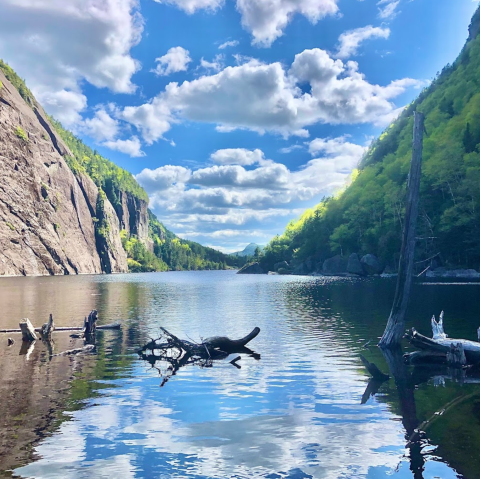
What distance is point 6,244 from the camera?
14025 cm

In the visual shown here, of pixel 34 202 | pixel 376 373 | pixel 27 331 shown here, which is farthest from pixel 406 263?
pixel 34 202

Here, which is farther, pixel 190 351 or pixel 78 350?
pixel 78 350

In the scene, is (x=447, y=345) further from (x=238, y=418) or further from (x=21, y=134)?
(x=21, y=134)

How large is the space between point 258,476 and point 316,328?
77.1 ft

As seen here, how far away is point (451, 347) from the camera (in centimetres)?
2019

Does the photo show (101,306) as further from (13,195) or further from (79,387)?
(13,195)

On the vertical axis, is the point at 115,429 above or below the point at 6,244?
below

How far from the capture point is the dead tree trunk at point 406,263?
79.1 feet

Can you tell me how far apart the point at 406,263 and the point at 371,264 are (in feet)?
299

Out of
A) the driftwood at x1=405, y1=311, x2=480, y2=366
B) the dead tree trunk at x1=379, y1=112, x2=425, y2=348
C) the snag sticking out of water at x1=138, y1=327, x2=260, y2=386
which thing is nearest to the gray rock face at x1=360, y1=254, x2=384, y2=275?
the dead tree trunk at x1=379, y1=112, x2=425, y2=348

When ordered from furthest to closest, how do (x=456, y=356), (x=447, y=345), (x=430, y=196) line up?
(x=430, y=196)
(x=447, y=345)
(x=456, y=356)

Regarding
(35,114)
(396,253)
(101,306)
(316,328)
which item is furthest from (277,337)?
(35,114)

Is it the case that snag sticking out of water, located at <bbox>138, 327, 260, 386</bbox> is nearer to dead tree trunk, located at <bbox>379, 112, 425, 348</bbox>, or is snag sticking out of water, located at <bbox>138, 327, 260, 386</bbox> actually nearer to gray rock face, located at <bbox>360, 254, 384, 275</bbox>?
dead tree trunk, located at <bbox>379, 112, 425, 348</bbox>

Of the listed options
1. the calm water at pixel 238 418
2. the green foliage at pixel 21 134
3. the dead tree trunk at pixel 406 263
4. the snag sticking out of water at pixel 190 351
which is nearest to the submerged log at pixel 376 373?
the calm water at pixel 238 418
